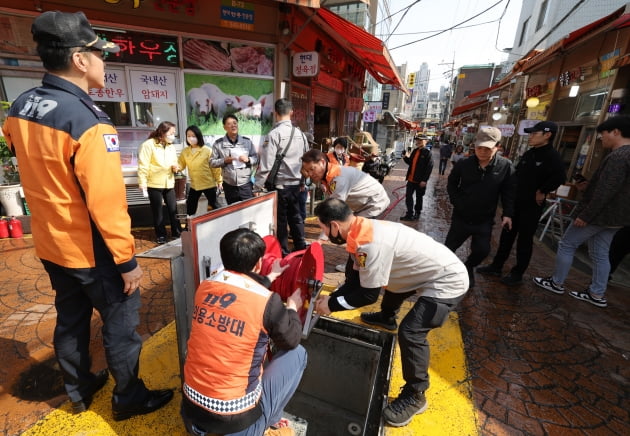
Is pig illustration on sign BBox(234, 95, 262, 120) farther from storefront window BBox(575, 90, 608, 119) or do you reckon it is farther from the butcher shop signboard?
storefront window BBox(575, 90, 608, 119)

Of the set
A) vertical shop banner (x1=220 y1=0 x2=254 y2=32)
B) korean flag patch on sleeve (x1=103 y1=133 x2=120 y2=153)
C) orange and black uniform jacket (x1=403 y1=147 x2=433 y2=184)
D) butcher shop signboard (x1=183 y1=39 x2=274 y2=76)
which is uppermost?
vertical shop banner (x1=220 y1=0 x2=254 y2=32)

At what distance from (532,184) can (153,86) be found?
6.56m

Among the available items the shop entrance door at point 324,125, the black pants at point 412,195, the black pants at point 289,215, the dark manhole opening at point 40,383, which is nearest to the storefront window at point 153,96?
the black pants at point 289,215

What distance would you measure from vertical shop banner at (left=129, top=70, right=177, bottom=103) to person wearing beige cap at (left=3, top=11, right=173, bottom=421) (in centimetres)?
489

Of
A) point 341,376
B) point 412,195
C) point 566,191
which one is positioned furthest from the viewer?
point 412,195

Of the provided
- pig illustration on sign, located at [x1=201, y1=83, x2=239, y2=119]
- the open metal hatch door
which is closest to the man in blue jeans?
the open metal hatch door

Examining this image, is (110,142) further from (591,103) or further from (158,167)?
(591,103)

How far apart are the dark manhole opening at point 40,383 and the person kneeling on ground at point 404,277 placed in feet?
6.66

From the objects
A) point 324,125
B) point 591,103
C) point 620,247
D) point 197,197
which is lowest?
point 620,247

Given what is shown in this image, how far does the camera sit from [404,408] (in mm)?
2086

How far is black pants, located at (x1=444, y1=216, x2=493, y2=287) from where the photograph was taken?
3.33m

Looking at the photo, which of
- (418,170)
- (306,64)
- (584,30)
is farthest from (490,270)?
(306,64)

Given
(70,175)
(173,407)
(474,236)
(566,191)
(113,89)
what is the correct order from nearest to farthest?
(70,175)
(173,407)
(474,236)
(113,89)
(566,191)

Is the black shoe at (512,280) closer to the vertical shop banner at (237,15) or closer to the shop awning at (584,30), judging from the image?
the shop awning at (584,30)
